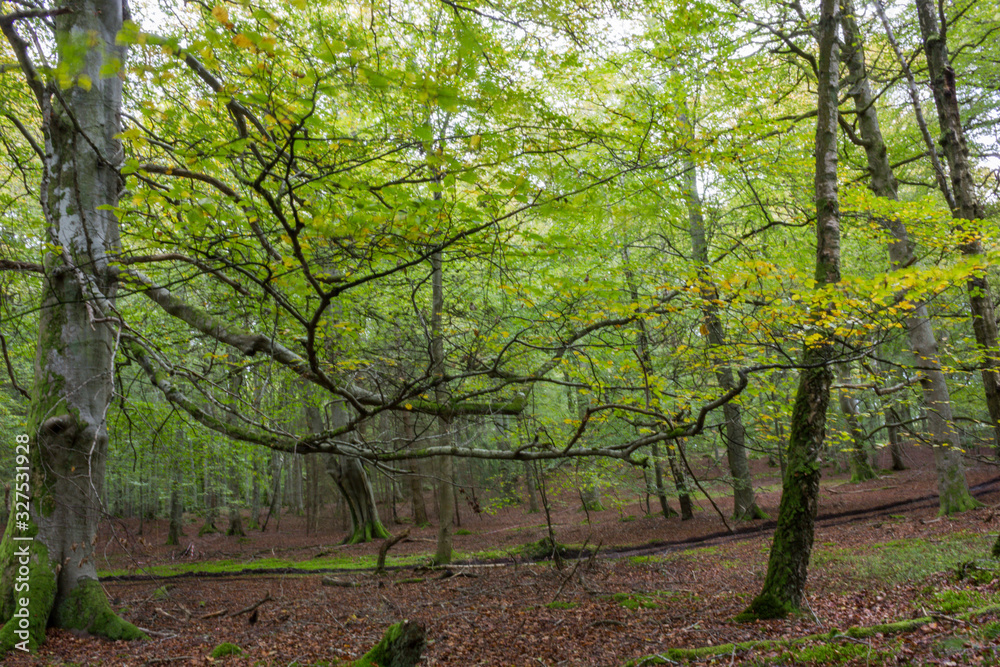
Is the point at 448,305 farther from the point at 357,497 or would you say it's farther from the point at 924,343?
the point at 357,497

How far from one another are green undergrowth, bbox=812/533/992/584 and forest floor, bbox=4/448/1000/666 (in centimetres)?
4

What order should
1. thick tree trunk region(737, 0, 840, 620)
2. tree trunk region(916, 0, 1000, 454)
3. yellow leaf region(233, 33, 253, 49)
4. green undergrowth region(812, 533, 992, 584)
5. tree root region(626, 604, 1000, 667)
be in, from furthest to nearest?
green undergrowth region(812, 533, 992, 584), tree trunk region(916, 0, 1000, 454), thick tree trunk region(737, 0, 840, 620), tree root region(626, 604, 1000, 667), yellow leaf region(233, 33, 253, 49)

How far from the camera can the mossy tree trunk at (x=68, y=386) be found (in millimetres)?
5094

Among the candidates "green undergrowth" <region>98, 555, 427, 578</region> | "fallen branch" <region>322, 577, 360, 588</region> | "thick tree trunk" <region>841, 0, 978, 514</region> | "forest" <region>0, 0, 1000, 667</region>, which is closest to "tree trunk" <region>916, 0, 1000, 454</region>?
"forest" <region>0, 0, 1000, 667</region>

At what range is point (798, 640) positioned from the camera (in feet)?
14.6

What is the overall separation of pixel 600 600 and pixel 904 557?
4.25m

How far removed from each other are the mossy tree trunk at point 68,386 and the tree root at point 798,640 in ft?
17.3

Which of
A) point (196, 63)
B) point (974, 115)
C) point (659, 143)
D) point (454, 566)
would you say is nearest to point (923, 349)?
point (974, 115)

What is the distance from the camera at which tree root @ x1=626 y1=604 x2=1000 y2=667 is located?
4.23m

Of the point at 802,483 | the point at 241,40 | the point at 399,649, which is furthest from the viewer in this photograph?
the point at 802,483

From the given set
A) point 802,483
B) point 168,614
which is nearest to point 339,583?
point 168,614

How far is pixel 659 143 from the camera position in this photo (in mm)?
7383

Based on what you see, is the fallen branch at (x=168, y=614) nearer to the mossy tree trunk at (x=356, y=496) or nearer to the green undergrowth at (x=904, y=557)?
the mossy tree trunk at (x=356, y=496)

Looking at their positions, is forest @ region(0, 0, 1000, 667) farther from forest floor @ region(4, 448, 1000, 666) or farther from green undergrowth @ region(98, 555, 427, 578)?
green undergrowth @ region(98, 555, 427, 578)
